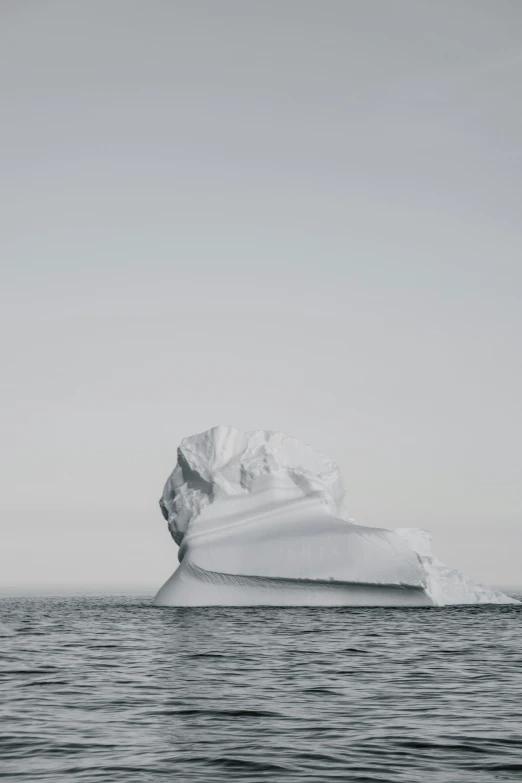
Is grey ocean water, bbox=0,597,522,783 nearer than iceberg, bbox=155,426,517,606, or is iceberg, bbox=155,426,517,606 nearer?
grey ocean water, bbox=0,597,522,783

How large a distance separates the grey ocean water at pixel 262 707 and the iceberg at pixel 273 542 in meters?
10.2

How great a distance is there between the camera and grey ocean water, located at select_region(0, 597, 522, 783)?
25.4 ft

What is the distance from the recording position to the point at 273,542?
105ft

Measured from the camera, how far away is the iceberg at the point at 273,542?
31203 millimetres

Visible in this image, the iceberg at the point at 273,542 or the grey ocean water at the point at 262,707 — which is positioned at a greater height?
the iceberg at the point at 273,542

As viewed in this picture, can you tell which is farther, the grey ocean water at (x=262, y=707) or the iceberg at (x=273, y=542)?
the iceberg at (x=273, y=542)

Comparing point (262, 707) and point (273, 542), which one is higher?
point (273, 542)

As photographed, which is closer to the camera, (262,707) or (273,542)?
(262,707)

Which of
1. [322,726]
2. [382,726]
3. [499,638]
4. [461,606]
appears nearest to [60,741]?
[322,726]

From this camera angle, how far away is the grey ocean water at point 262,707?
773 cm

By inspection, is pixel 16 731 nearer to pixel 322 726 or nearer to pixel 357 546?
pixel 322 726

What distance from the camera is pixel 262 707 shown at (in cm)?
1070

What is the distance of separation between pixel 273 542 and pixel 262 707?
21.3 meters

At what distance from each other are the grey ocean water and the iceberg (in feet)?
33.4
